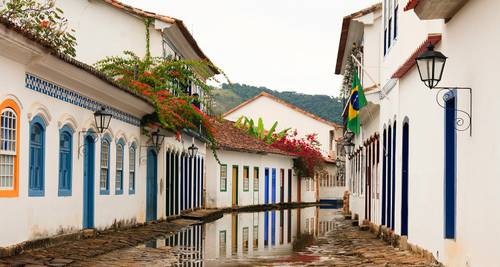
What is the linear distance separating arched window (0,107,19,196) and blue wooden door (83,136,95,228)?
443 cm

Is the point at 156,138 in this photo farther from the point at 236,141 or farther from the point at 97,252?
the point at 236,141

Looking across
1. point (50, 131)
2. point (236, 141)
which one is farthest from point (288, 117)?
point (50, 131)

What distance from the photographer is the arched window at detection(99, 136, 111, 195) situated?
1849 centimetres

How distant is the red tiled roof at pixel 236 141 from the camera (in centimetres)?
4031

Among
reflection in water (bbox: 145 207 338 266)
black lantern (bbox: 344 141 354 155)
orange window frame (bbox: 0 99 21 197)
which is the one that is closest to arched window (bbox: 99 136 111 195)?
reflection in water (bbox: 145 207 338 266)

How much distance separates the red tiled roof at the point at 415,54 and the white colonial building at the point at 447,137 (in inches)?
0.6

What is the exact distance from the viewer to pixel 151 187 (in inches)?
937

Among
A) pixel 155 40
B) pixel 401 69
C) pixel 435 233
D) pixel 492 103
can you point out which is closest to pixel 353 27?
pixel 155 40

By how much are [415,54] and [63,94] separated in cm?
641

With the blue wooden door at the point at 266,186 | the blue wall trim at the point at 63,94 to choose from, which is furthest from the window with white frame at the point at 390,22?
the blue wooden door at the point at 266,186

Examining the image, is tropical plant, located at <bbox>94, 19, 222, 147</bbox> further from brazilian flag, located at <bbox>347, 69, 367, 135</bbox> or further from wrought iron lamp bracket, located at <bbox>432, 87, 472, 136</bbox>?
wrought iron lamp bracket, located at <bbox>432, 87, 472, 136</bbox>

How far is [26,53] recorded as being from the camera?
40.8ft

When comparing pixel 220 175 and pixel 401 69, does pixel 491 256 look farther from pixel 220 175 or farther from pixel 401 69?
pixel 220 175

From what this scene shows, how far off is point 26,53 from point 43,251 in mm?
3235
